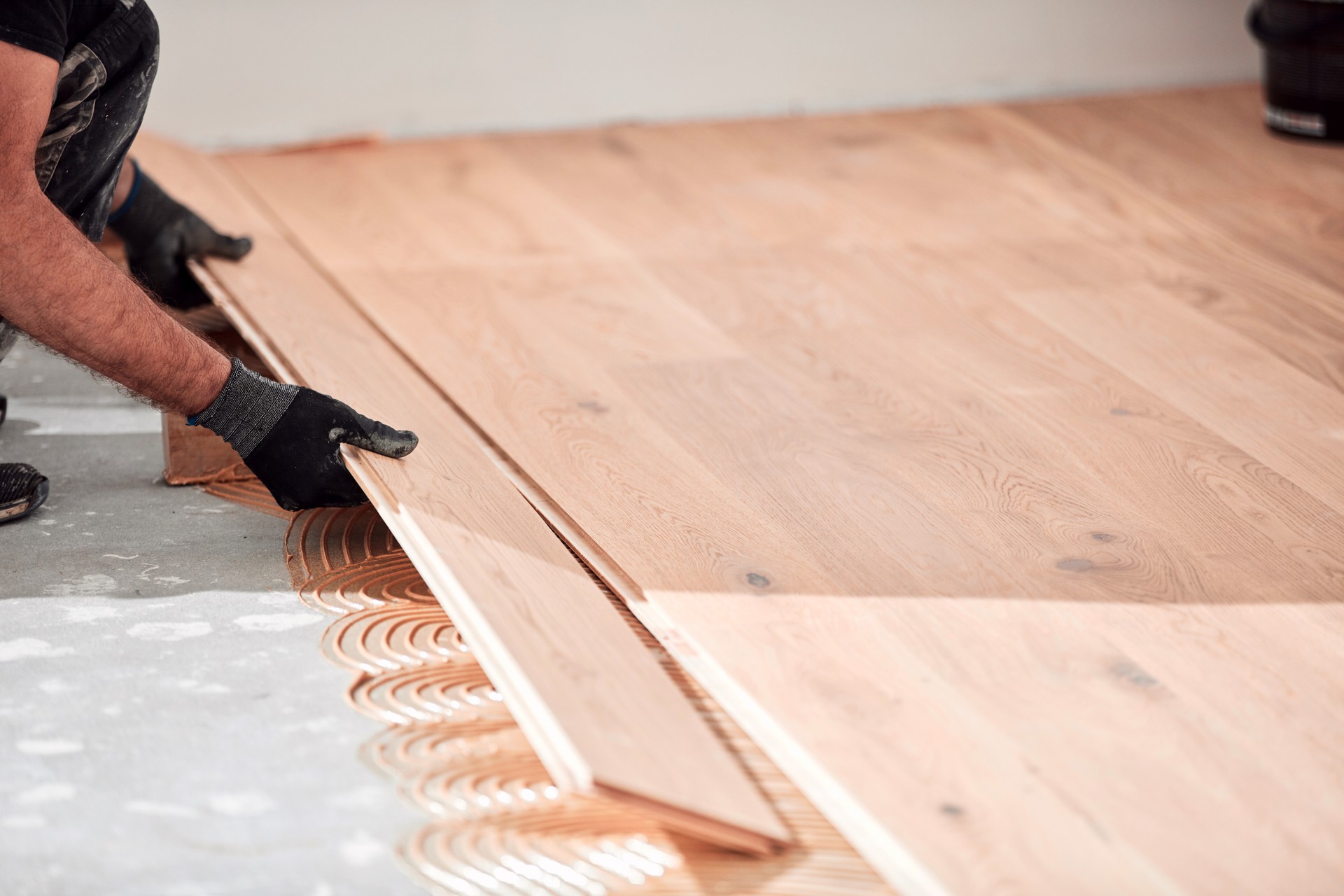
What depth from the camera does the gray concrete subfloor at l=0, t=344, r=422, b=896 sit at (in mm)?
1344

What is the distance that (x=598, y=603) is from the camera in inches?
65.7

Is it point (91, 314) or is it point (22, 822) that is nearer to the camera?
point (22, 822)

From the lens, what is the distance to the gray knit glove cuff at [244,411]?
6.16 ft

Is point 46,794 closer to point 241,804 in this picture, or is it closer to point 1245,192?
point 241,804

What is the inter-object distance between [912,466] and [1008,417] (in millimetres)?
251

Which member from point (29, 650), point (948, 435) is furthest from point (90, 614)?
point (948, 435)

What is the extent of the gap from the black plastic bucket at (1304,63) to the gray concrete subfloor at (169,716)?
289 centimetres

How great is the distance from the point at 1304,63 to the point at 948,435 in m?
2.16

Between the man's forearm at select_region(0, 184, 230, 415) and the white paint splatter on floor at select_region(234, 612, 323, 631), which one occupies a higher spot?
the man's forearm at select_region(0, 184, 230, 415)

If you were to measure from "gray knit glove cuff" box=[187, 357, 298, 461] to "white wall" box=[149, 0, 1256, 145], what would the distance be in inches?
77.3

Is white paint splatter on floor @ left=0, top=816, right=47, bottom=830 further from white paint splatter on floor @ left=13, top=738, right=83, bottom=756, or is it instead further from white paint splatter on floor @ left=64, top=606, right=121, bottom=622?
white paint splatter on floor @ left=64, top=606, right=121, bottom=622

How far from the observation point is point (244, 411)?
188cm

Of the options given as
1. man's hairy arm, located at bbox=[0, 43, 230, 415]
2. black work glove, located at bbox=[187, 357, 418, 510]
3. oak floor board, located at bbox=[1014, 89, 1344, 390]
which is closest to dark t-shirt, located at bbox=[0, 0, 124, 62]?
man's hairy arm, located at bbox=[0, 43, 230, 415]

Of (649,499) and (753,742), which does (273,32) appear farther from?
(753,742)
